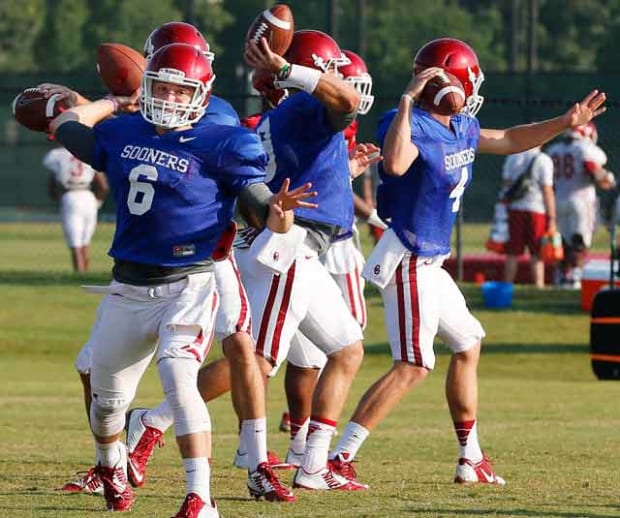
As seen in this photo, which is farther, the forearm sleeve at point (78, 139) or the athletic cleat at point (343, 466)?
the athletic cleat at point (343, 466)

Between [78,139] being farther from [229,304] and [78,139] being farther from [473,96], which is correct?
[473,96]

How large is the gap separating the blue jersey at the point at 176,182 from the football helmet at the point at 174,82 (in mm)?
83

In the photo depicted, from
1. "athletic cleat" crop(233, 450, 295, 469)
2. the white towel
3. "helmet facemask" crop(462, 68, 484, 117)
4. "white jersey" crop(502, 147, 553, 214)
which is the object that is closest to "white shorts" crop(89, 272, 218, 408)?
the white towel

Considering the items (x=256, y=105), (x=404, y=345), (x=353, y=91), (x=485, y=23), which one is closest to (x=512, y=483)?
(x=404, y=345)

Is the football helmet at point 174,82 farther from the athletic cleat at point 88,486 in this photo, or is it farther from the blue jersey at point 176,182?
the athletic cleat at point 88,486

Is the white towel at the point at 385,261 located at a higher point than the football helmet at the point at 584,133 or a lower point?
higher

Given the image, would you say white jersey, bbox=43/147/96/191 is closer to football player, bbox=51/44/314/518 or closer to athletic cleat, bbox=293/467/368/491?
athletic cleat, bbox=293/467/368/491

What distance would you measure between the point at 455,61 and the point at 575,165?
11.5m

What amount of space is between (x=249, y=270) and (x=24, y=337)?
9432mm

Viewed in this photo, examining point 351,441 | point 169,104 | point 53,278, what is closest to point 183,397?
point 169,104

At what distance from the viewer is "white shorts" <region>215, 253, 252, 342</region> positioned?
298 inches

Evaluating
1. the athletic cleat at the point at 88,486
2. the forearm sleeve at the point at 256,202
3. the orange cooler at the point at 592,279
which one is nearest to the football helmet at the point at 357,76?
the forearm sleeve at the point at 256,202

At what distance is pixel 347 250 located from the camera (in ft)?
34.3

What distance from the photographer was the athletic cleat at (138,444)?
7.99 meters
